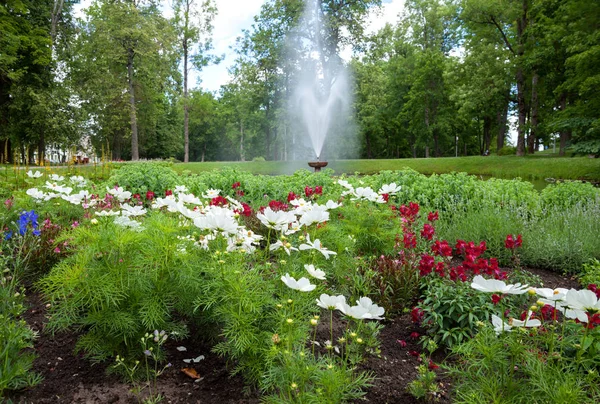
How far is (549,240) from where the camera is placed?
12.9 ft

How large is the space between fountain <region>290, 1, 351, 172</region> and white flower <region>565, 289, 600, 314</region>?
2065cm

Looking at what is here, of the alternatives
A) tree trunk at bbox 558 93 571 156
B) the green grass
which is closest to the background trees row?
tree trunk at bbox 558 93 571 156

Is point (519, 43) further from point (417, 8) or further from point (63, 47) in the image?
point (63, 47)

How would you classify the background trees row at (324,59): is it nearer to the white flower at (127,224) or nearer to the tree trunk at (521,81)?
the tree trunk at (521,81)

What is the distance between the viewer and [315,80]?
22.8m

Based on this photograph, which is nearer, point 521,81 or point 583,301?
point 583,301

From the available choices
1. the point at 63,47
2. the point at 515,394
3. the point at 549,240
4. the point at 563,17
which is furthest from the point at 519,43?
the point at 63,47

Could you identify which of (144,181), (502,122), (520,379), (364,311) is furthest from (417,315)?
(502,122)

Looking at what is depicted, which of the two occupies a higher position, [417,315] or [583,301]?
[583,301]

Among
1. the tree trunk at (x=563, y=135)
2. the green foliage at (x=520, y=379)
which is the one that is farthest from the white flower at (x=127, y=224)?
the tree trunk at (x=563, y=135)

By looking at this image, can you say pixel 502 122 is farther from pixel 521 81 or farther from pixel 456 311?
pixel 456 311

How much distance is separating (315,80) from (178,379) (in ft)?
73.7

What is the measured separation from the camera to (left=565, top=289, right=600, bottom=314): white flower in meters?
1.22

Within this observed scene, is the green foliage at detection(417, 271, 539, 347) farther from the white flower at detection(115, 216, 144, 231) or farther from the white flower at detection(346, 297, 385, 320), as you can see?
the white flower at detection(115, 216, 144, 231)
